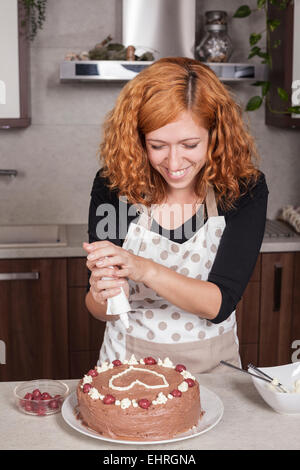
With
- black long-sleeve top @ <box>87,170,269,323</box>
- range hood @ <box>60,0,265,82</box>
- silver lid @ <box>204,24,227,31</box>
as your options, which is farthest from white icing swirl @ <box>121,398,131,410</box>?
silver lid @ <box>204,24,227,31</box>

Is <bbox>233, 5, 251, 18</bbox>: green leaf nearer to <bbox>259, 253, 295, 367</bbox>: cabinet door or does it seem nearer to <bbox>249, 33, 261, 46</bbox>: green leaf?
<bbox>249, 33, 261, 46</bbox>: green leaf

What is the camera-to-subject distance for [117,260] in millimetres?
1286

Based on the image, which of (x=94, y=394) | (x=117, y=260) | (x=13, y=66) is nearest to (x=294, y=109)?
(x=13, y=66)

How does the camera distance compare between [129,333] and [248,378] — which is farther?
[129,333]

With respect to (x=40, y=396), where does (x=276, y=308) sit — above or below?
below

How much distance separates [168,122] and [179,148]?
0.07m

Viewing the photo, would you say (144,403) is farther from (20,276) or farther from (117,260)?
(20,276)

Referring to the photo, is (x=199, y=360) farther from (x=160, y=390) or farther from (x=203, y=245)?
(x=160, y=390)

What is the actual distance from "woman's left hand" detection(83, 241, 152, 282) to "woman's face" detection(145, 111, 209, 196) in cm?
25

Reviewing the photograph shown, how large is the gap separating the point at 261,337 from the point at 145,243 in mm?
1262

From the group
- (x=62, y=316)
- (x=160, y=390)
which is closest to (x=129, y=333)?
(x=160, y=390)

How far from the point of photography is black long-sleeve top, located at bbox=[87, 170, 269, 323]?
4.85 ft

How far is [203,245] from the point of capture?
5.39ft

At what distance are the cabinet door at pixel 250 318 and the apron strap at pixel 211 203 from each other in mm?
1110
